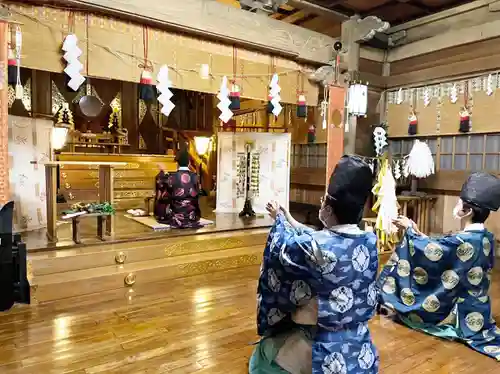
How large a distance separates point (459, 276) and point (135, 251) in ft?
10.7

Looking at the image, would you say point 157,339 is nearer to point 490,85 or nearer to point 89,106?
point 89,106

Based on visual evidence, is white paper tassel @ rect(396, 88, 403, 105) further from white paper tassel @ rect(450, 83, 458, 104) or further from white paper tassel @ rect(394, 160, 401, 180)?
white paper tassel @ rect(394, 160, 401, 180)

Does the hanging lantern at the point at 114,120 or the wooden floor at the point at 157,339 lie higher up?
the hanging lantern at the point at 114,120

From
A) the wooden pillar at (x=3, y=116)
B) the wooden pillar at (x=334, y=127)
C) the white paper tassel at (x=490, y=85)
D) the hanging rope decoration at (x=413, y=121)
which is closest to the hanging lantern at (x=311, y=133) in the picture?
the hanging rope decoration at (x=413, y=121)

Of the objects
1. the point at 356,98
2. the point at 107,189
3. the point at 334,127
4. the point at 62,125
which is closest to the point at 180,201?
the point at 107,189

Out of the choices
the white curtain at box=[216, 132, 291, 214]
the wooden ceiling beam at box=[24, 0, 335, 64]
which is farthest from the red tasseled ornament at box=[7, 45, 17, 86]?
the white curtain at box=[216, 132, 291, 214]

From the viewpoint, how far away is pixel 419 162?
627 centimetres

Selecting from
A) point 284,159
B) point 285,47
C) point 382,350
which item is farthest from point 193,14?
point 382,350

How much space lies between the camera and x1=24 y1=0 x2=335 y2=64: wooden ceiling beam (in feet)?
13.9

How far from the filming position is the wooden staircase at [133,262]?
3.82 meters

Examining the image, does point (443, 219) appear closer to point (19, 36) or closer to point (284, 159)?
point (284, 159)

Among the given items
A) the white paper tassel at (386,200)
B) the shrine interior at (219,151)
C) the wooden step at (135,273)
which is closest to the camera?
the shrine interior at (219,151)

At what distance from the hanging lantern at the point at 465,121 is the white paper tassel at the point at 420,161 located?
2.01 feet

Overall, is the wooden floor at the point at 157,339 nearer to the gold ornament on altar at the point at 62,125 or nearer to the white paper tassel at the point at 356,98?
the white paper tassel at the point at 356,98
